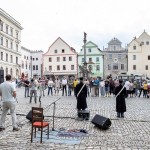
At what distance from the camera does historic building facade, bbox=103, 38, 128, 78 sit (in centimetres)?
7662

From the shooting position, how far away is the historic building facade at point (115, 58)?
251 feet

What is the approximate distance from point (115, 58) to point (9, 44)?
26437 millimetres

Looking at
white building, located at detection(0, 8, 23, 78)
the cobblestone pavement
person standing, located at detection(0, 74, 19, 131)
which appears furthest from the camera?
white building, located at detection(0, 8, 23, 78)

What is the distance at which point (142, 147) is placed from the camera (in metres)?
7.88

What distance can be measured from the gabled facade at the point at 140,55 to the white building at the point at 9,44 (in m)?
27.3

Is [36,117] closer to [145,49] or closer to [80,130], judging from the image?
[80,130]

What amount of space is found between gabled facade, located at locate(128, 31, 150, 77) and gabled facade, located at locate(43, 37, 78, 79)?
13.7 m

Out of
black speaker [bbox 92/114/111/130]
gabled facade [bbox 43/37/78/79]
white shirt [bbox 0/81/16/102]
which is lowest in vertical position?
black speaker [bbox 92/114/111/130]

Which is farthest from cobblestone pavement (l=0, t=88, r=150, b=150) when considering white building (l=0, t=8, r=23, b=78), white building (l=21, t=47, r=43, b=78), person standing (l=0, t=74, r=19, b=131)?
white building (l=21, t=47, r=43, b=78)

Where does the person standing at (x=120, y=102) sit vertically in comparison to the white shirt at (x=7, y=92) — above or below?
below

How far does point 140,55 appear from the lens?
245 feet

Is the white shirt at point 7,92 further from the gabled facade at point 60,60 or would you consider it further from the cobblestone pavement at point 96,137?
the gabled facade at point 60,60

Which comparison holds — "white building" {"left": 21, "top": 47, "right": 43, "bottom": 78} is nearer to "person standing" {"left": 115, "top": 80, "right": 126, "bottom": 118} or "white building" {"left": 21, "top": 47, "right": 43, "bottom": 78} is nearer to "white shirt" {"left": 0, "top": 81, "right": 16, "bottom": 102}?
"person standing" {"left": 115, "top": 80, "right": 126, "bottom": 118}

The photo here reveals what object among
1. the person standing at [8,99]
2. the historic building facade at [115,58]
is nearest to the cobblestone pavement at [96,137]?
the person standing at [8,99]
